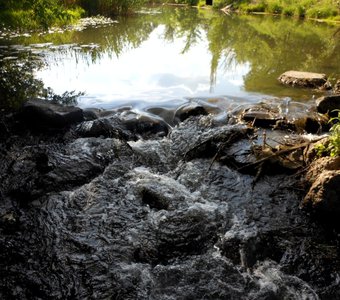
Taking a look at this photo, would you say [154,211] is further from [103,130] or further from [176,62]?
[176,62]

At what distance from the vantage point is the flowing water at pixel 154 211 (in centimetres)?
295

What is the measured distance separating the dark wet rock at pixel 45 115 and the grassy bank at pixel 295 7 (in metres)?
20.7

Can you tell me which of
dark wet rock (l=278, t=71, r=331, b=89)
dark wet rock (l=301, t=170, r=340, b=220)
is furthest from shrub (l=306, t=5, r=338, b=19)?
dark wet rock (l=301, t=170, r=340, b=220)

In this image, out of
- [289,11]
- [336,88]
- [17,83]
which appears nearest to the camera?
[17,83]

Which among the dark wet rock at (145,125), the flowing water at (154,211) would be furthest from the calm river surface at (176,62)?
the dark wet rock at (145,125)

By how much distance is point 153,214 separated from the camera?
12.6 feet

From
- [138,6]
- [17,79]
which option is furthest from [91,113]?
[138,6]

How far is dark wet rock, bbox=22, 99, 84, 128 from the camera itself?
5.66 m

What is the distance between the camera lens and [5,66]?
8.67 m

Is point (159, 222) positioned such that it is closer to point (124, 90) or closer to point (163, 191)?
point (163, 191)

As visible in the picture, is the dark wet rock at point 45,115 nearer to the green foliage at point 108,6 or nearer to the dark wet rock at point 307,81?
the dark wet rock at point 307,81

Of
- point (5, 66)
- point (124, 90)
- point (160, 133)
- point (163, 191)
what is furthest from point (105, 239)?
point (5, 66)

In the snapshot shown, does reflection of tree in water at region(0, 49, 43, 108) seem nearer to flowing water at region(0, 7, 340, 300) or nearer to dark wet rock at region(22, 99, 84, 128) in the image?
flowing water at region(0, 7, 340, 300)

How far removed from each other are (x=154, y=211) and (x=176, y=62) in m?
7.20
